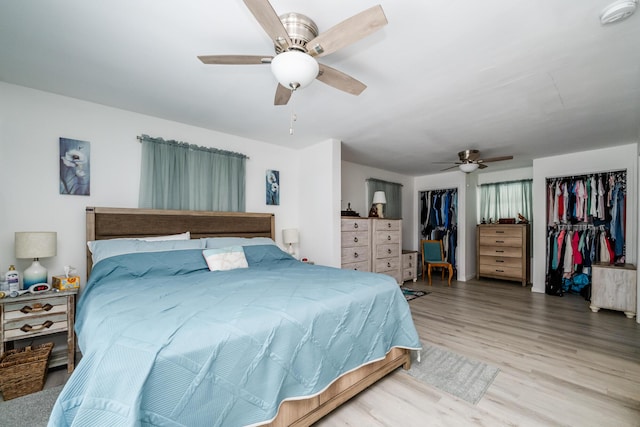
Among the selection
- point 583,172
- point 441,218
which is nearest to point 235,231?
point 441,218

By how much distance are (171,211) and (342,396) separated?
2597mm

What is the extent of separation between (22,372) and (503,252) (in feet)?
22.8

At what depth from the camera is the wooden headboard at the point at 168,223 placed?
2646 millimetres

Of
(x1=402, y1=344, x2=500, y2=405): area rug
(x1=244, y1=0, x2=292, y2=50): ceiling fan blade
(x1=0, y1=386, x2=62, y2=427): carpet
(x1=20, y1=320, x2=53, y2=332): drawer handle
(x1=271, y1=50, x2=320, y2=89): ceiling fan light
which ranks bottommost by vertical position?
(x1=0, y1=386, x2=62, y2=427): carpet

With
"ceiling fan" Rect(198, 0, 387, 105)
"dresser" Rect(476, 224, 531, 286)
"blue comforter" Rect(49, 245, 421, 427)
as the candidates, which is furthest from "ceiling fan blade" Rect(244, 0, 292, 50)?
"dresser" Rect(476, 224, 531, 286)

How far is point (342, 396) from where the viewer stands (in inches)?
66.4

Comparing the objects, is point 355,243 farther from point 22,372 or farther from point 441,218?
point 22,372

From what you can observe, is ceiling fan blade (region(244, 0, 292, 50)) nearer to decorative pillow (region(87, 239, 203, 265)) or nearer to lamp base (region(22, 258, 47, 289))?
decorative pillow (region(87, 239, 203, 265))

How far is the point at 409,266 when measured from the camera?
18.1 feet

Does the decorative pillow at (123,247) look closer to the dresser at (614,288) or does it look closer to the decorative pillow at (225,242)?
the decorative pillow at (225,242)

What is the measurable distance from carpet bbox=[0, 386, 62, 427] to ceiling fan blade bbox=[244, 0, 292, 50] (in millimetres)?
2637

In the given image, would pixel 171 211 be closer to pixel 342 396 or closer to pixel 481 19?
pixel 342 396

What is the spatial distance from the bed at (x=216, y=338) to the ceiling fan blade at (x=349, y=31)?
4.88ft

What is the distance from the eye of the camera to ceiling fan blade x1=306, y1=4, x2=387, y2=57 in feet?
4.16
